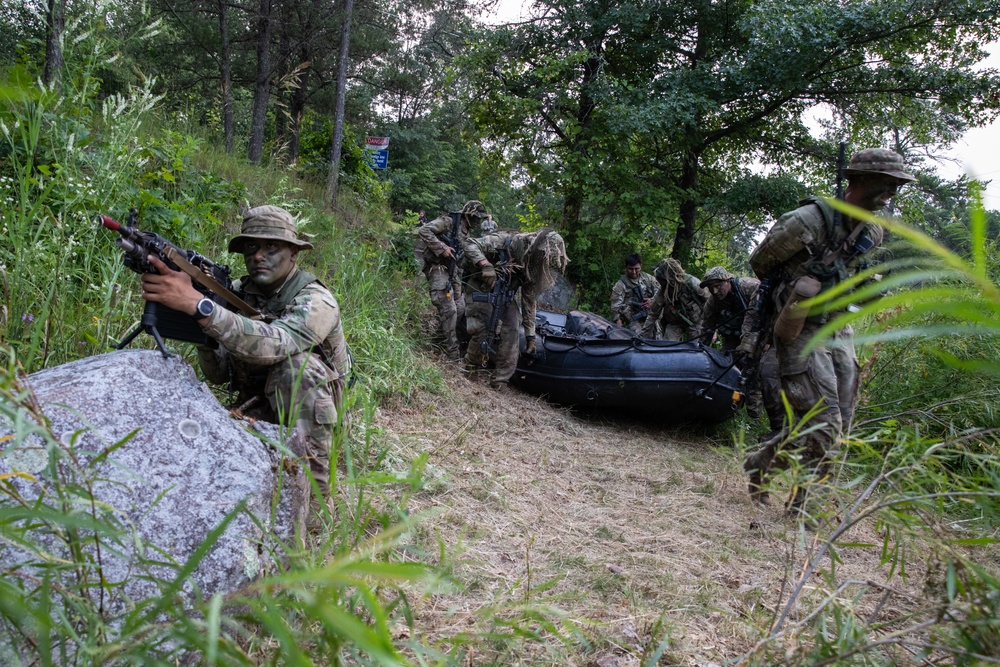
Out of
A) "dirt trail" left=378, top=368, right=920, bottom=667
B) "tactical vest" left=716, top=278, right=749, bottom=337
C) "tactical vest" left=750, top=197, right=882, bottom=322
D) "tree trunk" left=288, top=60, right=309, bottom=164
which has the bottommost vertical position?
"dirt trail" left=378, top=368, right=920, bottom=667

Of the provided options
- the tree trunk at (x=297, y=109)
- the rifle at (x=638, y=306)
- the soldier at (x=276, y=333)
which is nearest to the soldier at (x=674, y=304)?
the rifle at (x=638, y=306)

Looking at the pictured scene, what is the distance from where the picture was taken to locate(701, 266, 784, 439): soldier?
652 centimetres

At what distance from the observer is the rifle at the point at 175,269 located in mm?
2371

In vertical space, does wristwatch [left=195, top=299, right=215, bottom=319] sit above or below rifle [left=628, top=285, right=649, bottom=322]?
above

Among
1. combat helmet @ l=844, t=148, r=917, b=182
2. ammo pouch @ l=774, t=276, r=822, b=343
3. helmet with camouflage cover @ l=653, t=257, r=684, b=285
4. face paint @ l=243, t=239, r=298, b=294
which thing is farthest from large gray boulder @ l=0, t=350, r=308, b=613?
helmet with camouflage cover @ l=653, t=257, r=684, b=285

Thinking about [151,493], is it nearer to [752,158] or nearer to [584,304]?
[584,304]

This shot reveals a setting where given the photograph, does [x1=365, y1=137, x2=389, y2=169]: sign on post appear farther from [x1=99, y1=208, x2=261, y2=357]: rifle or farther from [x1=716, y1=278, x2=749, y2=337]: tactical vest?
[x1=99, y1=208, x2=261, y2=357]: rifle

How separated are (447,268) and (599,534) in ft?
16.0

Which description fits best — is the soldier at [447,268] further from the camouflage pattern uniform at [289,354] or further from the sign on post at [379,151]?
the camouflage pattern uniform at [289,354]

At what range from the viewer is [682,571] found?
10.1ft

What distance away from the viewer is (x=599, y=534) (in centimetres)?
356

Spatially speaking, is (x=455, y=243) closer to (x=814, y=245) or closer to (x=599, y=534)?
(x=814, y=245)

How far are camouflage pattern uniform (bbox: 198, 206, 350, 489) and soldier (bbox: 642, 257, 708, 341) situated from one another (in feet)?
21.8

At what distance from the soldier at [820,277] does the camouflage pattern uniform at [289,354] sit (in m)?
2.43
